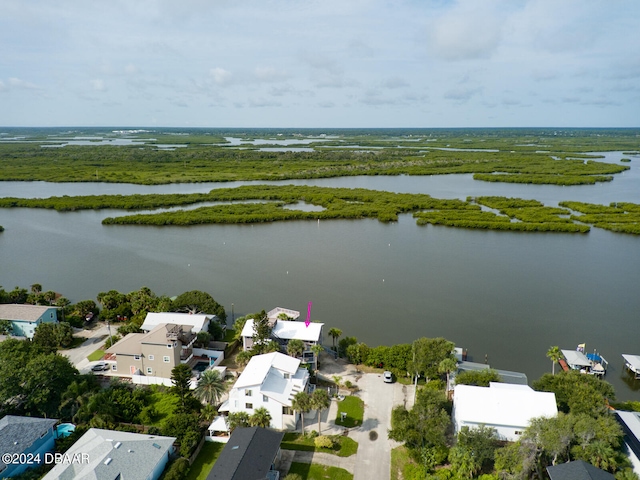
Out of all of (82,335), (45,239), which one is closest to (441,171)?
(45,239)

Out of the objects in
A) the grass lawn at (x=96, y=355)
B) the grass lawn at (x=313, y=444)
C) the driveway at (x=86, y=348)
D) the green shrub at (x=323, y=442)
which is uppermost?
the green shrub at (x=323, y=442)

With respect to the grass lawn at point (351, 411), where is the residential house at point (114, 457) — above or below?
above

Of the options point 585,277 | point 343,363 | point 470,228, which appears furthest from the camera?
point 470,228

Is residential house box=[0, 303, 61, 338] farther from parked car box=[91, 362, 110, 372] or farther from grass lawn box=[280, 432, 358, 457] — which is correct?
grass lawn box=[280, 432, 358, 457]

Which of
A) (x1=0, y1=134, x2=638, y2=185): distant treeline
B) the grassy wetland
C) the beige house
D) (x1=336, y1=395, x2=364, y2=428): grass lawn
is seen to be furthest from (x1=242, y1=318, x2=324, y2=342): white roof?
(x1=0, y1=134, x2=638, y2=185): distant treeline

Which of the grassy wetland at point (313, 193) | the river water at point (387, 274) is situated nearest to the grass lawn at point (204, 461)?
the river water at point (387, 274)

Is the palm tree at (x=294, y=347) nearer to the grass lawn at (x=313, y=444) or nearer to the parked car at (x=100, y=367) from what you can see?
the grass lawn at (x=313, y=444)

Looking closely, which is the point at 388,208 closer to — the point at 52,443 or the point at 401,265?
the point at 401,265
